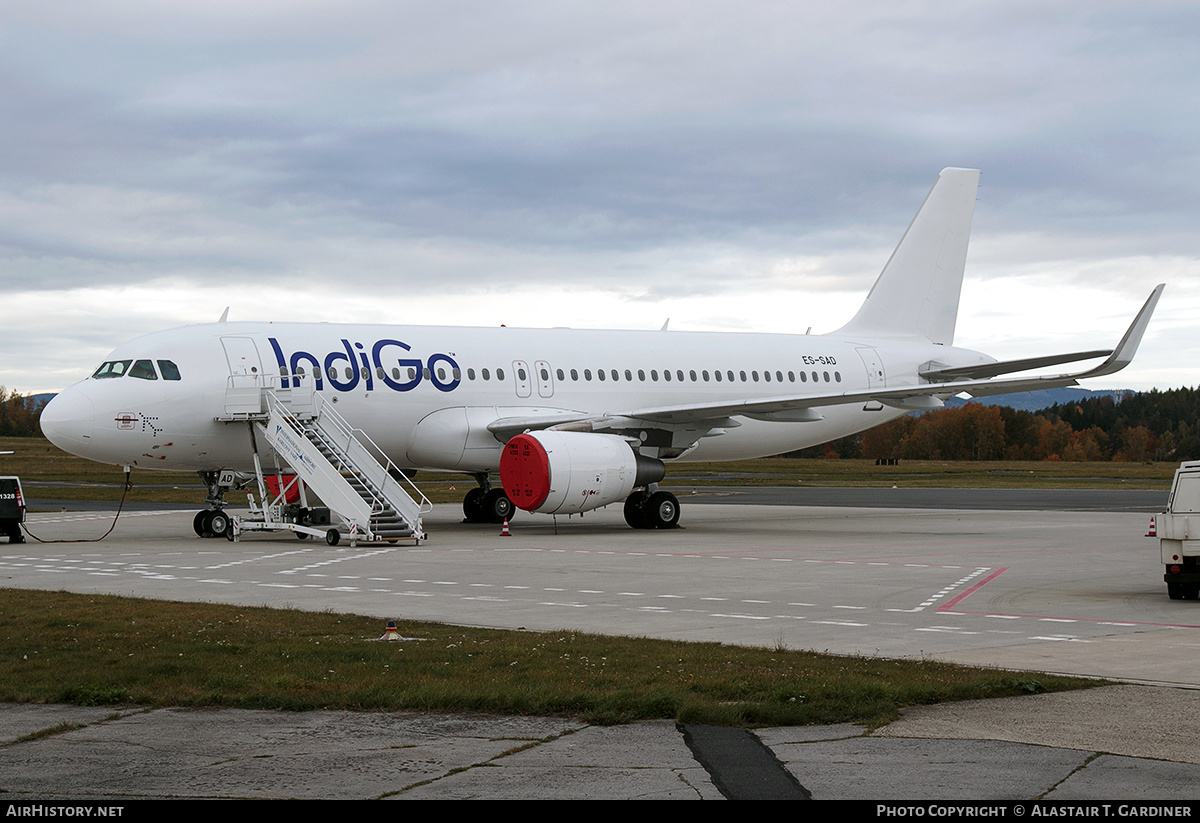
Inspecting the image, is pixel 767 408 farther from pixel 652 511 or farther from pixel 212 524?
pixel 212 524

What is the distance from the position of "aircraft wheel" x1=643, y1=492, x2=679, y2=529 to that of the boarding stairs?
6.18 m

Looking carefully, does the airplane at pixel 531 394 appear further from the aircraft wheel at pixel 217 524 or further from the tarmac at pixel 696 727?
the tarmac at pixel 696 727

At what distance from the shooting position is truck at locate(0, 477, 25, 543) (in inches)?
979

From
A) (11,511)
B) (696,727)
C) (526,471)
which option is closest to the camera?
(696,727)

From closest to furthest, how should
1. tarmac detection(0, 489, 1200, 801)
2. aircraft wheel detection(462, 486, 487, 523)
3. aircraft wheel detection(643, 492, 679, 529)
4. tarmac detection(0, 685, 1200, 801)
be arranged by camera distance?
tarmac detection(0, 685, 1200, 801), tarmac detection(0, 489, 1200, 801), aircraft wheel detection(643, 492, 679, 529), aircraft wheel detection(462, 486, 487, 523)

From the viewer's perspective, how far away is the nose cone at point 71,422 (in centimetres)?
2409

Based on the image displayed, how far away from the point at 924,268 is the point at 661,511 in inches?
531

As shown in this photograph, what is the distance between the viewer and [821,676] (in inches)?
368

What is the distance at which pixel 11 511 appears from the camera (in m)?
24.9

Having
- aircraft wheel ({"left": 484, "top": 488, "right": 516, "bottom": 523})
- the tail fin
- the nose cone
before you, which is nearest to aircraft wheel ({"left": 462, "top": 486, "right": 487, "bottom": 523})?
aircraft wheel ({"left": 484, "top": 488, "right": 516, "bottom": 523})

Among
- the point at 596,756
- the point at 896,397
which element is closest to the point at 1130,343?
the point at 896,397

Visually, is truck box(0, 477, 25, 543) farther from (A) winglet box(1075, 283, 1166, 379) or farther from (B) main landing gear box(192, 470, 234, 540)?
(A) winglet box(1075, 283, 1166, 379)
